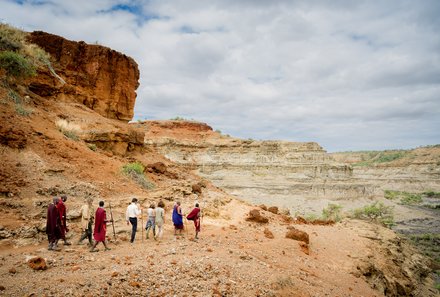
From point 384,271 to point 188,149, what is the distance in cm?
4348

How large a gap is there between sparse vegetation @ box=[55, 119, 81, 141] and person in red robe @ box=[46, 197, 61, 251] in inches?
315

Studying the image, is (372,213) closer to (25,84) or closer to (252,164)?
(252,164)

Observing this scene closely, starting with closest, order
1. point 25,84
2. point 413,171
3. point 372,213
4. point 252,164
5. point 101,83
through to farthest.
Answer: point 25,84
point 101,83
point 372,213
point 252,164
point 413,171

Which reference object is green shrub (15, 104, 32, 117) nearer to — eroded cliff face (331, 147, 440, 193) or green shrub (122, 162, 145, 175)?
green shrub (122, 162, 145, 175)

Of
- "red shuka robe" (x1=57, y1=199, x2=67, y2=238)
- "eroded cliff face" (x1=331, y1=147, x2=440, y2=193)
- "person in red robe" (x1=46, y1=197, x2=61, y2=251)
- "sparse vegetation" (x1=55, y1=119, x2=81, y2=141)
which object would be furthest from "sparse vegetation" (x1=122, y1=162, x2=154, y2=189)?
"eroded cliff face" (x1=331, y1=147, x2=440, y2=193)

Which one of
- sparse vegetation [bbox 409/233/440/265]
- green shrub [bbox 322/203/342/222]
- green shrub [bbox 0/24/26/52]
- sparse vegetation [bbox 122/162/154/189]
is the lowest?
sparse vegetation [bbox 409/233/440/265]

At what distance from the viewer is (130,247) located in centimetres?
791

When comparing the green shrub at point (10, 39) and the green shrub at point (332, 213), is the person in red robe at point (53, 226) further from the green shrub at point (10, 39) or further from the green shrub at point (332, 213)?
the green shrub at point (332, 213)

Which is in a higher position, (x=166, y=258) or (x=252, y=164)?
(x=252, y=164)

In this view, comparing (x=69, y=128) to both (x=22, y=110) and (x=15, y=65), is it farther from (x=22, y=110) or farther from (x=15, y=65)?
(x=15, y=65)

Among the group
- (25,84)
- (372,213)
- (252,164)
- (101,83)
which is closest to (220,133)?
A: (252,164)

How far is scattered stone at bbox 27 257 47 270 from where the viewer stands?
589 centimetres

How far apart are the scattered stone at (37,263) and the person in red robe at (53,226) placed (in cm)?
98

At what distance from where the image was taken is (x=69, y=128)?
49.0 ft
